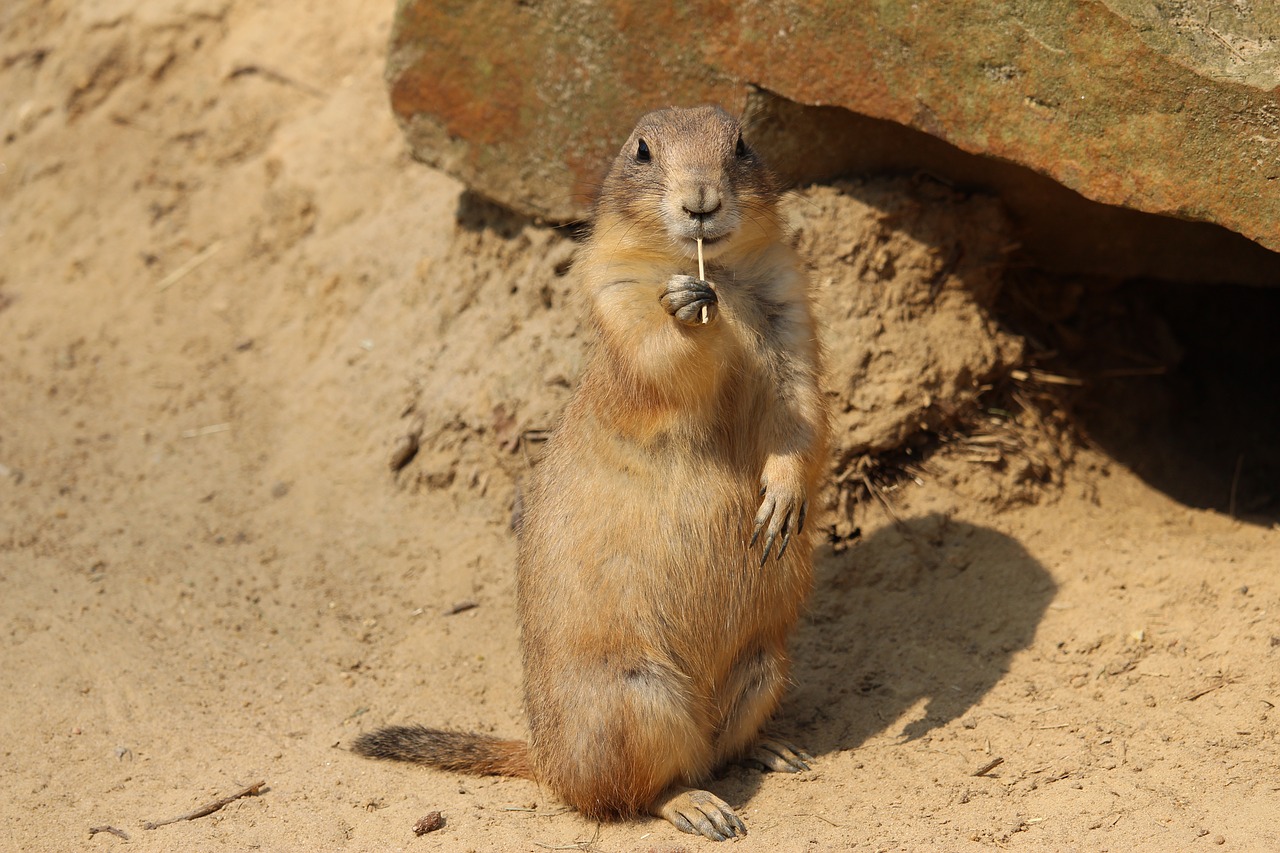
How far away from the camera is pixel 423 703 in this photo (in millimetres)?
5957

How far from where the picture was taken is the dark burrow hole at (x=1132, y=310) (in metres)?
6.36

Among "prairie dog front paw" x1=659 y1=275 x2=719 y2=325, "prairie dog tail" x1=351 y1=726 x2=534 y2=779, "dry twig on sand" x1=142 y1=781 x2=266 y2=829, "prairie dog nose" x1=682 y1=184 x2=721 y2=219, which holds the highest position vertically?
"prairie dog nose" x1=682 y1=184 x2=721 y2=219

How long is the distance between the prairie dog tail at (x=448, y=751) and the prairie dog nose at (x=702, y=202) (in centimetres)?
233

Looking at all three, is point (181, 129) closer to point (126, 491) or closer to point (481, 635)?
point (126, 491)

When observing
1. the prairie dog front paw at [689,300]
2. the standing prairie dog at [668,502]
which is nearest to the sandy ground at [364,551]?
the standing prairie dog at [668,502]

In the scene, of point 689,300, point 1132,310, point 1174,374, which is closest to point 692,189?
point 689,300

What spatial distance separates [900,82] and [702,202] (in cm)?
158

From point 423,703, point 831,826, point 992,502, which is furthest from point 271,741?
point 992,502

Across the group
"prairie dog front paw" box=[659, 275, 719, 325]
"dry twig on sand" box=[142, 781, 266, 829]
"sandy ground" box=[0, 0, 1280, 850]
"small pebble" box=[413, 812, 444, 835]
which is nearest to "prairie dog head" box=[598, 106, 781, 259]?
"prairie dog front paw" box=[659, 275, 719, 325]

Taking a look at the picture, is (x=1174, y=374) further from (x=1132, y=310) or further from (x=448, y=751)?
(x=448, y=751)

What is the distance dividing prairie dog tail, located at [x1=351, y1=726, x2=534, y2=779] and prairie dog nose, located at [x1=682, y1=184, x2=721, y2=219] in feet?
7.66

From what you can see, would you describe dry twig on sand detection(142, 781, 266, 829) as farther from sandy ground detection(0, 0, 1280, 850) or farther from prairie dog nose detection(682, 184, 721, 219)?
prairie dog nose detection(682, 184, 721, 219)

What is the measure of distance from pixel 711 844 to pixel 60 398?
5.77 metres

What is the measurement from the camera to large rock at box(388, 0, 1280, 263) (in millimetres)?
4961
